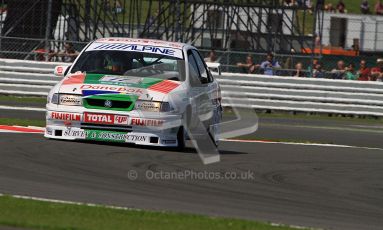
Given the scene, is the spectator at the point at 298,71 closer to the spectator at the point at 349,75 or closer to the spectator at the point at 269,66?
the spectator at the point at 269,66

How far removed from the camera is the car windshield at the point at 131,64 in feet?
42.2

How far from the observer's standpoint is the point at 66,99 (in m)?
12.1

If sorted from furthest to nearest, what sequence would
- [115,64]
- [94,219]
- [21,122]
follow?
1. [21,122]
2. [115,64]
3. [94,219]

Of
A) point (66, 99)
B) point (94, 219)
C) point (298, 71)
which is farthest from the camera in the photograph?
point (298, 71)

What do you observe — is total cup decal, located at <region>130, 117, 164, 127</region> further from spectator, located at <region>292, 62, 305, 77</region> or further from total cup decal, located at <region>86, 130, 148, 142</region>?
spectator, located at <region>292, 62, 305, 77</region>

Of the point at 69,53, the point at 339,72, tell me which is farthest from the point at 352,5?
the point at 69,53

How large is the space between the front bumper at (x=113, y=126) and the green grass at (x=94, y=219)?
13.2 feet

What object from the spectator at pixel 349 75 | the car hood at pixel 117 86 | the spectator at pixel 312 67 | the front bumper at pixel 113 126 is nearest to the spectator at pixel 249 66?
the spectator at pixel 312 67

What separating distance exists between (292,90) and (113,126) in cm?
1216

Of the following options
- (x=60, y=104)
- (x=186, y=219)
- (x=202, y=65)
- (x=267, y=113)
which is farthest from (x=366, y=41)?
(x=186, y=219)

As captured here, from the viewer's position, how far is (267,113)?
23828 mm

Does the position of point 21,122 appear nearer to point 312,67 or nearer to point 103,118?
point 103,118

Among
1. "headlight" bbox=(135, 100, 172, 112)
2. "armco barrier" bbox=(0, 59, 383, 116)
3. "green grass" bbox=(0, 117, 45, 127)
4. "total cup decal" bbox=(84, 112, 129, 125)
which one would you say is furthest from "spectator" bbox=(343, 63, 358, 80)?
"total cup decal" bbox=(84, 112, 129, 125)

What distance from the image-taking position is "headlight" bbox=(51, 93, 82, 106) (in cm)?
1207
